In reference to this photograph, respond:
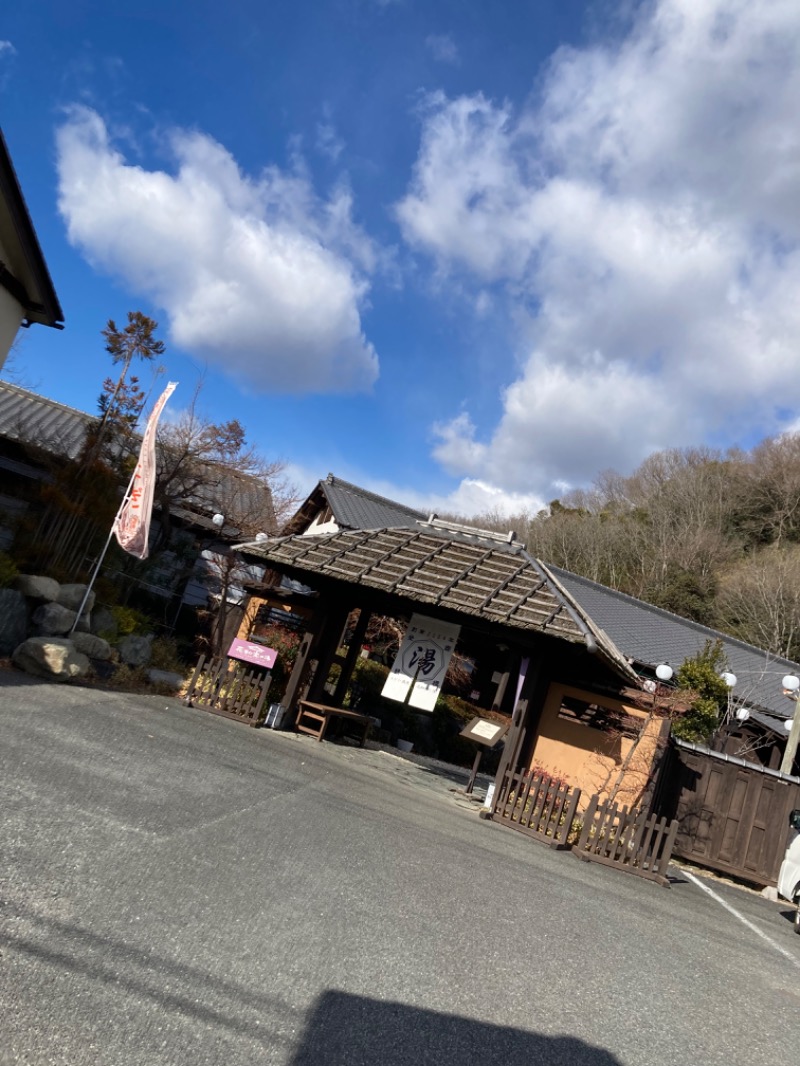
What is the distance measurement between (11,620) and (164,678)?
2.99 metres

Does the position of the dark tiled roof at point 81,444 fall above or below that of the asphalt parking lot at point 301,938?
above

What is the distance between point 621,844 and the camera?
927 centimetres

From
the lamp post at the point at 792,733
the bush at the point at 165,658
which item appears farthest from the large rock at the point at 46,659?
the lamp post at the point at 792,733

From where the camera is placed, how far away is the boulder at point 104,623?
12.5 m

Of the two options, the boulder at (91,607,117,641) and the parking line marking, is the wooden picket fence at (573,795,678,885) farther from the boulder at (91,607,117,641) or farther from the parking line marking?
the boulder at (91,607,117,641)

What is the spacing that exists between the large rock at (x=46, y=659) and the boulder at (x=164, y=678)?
2.62 m

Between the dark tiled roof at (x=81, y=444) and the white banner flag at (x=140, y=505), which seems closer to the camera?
the white banner flag at (x=140, y=505)

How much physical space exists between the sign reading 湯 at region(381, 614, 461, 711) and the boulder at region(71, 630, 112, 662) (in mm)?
4767

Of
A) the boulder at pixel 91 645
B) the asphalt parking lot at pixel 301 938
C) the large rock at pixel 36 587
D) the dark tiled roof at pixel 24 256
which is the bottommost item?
the asphalt parking lot at pixel 301 938

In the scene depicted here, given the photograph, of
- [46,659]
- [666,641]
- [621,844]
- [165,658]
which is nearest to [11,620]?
[46,659]

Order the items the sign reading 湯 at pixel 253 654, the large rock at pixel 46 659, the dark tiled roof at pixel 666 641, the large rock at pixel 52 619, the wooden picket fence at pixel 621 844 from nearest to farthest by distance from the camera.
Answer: the wooden picket fence at pixel 621 844 < the large rock at pixel 46 659 < the large rock at pixel 52 619 < the sign reading 湯 at pixel 253 654 < the dark tiled roof at pixel 666 641

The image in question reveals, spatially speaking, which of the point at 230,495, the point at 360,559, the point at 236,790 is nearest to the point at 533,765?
the point at 360,559

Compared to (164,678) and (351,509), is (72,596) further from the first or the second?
(351,509)

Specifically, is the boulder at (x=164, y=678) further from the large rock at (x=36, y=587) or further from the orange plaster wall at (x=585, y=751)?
the orange plaster wall at (x=585, y=751)
